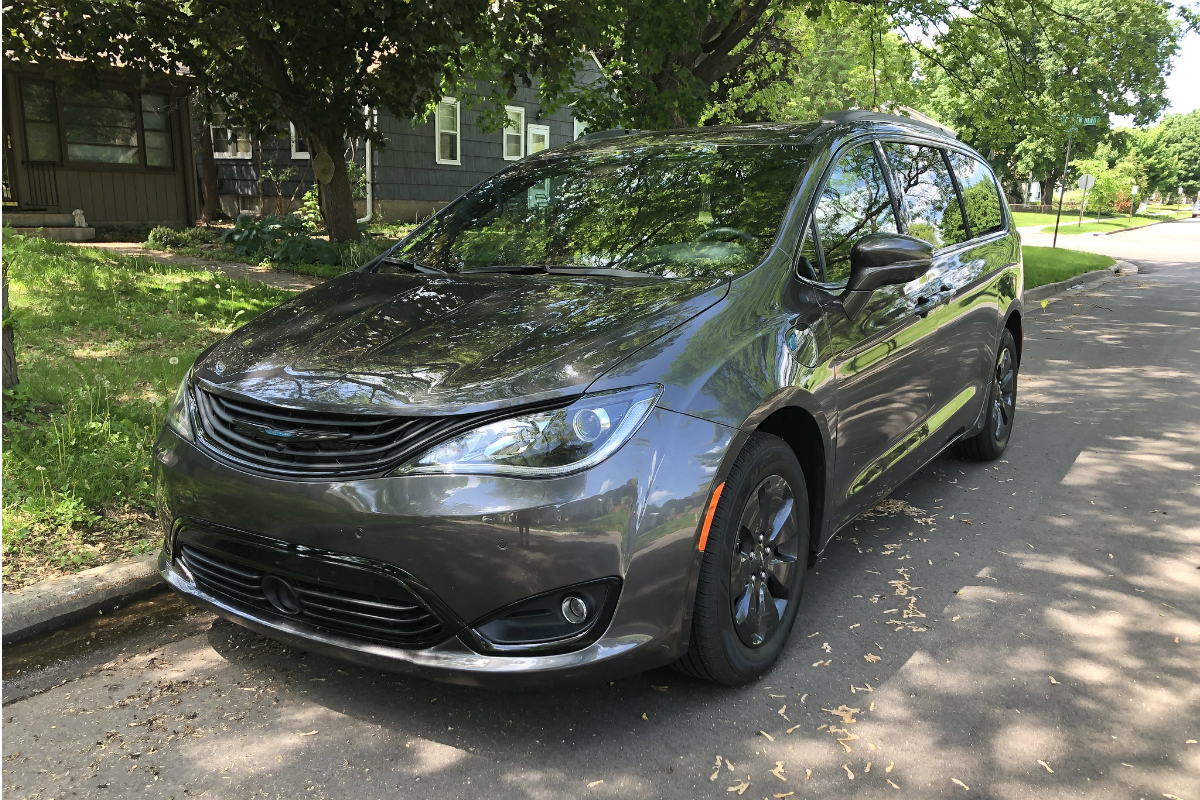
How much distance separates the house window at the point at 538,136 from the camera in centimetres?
2478

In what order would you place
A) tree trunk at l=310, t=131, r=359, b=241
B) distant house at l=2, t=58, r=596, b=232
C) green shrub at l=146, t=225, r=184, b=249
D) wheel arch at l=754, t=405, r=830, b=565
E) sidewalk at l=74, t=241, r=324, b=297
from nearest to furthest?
wheel arch at l=754, t=405, r=830, b=565, sidewalk at l=74, t=241, r=324, b=297, tree trunk at l=310, t=131, r=359, b=241, green shrub at l=146, t=225, r=184, b=249, distant house at l=2, t=58, r=596, b=232

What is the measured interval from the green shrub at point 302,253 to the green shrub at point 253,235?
0.77 metres

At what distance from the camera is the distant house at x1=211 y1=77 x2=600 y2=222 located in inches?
845

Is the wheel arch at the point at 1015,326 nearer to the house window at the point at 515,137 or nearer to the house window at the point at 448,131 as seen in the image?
the house window at the point at 448,131

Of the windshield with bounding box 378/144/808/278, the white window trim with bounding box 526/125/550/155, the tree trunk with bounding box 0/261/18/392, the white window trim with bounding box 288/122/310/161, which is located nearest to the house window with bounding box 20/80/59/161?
the white window trim with bounding box 288/122/310/161

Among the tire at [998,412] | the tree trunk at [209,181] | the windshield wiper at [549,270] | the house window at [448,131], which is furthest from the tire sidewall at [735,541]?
the house window at [448,131]

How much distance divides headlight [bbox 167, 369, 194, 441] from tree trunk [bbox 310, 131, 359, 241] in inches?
431

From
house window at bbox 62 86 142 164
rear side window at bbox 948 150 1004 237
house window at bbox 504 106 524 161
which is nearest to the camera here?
rear side window at bbox 948 150 1004 237

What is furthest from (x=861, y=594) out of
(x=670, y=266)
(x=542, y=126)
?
(x=542, y=126)

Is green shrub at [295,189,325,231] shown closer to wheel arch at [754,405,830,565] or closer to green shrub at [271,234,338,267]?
green shrub at [271,234,338,267]

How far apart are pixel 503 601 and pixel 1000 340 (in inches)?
164

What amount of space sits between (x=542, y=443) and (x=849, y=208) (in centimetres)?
201

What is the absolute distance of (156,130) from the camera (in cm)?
1936

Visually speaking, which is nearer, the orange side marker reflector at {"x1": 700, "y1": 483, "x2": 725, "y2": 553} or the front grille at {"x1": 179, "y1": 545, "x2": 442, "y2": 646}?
the front grille at {"x1": 179, "y1": 545, "x2": 442, "y2": 646}
